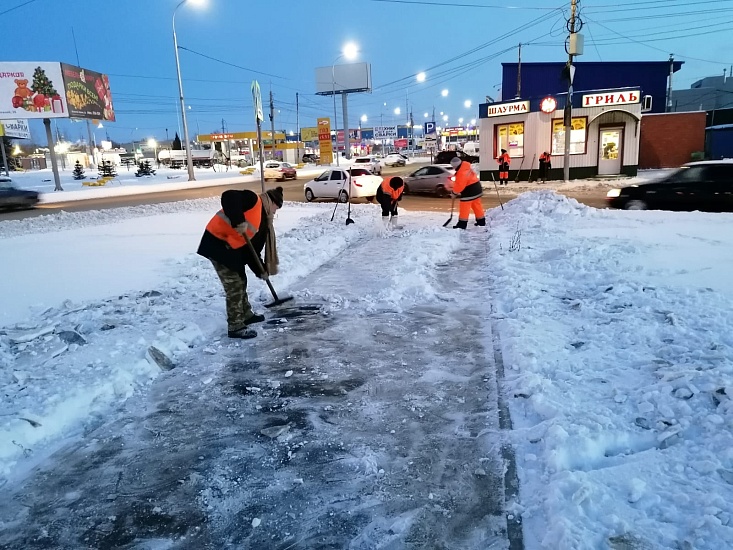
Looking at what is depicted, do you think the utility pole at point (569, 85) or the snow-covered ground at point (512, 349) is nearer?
the snow-covered ground at point (512, 349)

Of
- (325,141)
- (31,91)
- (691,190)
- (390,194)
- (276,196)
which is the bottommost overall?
(691,190)

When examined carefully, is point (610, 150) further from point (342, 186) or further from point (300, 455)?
point (300, 455)

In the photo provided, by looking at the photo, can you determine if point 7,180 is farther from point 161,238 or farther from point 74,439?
point 74,439

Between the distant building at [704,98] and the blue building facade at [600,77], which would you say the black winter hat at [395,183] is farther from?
the distant building at [704,98]

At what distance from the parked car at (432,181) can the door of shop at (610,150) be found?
31.1 ft

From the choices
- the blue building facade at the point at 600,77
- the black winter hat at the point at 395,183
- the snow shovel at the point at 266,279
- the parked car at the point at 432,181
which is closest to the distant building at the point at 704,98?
the blue building facade at the point at 600,77

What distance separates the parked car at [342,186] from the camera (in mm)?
21938

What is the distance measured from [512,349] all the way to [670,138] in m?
35.7

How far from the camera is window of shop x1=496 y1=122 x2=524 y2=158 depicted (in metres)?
27.9

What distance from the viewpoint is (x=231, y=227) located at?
5535 millimetres

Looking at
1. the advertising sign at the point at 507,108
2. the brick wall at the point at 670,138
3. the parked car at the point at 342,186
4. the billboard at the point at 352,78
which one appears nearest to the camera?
the parked car at the point at 342,186

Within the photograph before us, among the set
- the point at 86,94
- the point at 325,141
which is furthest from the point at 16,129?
the point at 325,141

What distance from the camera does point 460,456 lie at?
340 cm

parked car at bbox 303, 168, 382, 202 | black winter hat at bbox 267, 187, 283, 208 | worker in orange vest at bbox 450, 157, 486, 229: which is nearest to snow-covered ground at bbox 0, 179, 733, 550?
worker in orange vest at bbox 450, 157, 486, 229
